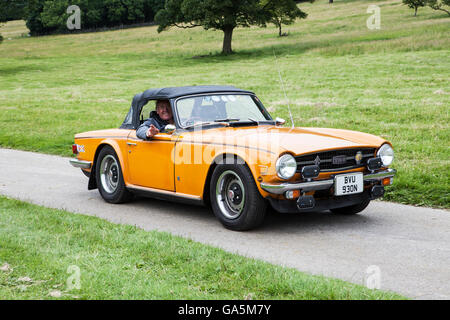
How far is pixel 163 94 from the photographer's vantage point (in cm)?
718

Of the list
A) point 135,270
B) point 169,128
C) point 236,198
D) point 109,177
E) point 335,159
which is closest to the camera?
point 135,270

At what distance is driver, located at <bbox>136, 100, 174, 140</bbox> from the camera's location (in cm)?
695

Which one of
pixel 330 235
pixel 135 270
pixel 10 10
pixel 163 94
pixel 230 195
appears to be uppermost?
pixel 10 10

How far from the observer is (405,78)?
21047 mm

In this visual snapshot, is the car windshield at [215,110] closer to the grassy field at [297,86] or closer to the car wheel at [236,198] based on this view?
the car wheel at [236,198]

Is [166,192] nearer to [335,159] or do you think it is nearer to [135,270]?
[335,159]

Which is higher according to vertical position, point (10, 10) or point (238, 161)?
point (10, 10)

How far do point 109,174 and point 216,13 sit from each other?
3770cm

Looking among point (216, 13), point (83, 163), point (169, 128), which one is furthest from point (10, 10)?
point (169, 128)

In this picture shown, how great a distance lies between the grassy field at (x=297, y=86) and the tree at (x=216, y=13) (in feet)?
8.07

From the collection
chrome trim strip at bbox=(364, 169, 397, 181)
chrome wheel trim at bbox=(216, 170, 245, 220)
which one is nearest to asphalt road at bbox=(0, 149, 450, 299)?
chrome wheel trim at bbox=(216, 170, 245, 220)

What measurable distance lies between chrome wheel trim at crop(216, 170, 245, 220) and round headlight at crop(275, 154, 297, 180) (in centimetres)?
52

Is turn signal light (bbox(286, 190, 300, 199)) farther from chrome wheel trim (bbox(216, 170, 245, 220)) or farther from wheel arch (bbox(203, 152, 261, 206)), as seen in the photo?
chrome wheel trim (bbox(216, 170, 245, 220))
